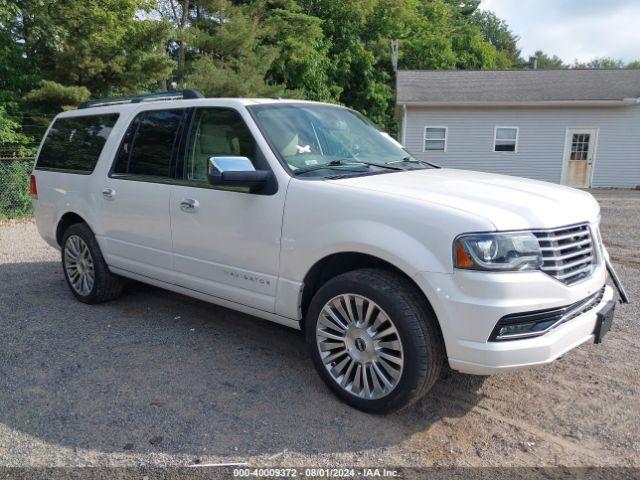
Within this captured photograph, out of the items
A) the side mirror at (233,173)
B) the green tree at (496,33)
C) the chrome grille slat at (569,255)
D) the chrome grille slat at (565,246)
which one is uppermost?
the green tree at (496,33)

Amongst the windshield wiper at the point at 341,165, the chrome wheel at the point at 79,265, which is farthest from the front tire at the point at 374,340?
the chrome wheel at the point at 79,265

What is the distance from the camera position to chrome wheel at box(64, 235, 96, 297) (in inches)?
207

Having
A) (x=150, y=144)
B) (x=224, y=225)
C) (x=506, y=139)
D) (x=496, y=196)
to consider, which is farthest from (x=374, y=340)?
(x=506, y=139)

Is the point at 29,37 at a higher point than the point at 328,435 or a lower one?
higher

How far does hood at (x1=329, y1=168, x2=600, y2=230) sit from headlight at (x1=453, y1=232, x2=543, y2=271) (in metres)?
0.07

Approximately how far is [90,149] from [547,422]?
460cm

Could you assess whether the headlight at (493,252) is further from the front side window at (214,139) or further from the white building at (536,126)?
the white building at (536,126)

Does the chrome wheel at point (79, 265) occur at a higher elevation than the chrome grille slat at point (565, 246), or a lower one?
lower

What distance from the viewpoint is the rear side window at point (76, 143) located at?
5090mm

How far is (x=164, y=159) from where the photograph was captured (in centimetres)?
440

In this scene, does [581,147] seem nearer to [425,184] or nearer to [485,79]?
[485,79]

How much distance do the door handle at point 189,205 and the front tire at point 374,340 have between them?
4.22 ft

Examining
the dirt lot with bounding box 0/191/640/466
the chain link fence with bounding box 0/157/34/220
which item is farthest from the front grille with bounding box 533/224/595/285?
the chain link fence with bounding box 0/157/34/220

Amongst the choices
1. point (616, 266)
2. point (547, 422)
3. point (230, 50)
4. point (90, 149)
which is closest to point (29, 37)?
point (230, 50)
